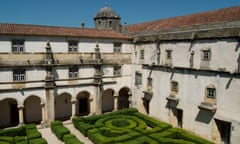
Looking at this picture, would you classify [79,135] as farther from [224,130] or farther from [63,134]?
[224,130]

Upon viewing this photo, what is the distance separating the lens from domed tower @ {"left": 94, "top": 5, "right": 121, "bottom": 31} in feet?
124

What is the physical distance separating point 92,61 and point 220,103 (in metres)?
14.4

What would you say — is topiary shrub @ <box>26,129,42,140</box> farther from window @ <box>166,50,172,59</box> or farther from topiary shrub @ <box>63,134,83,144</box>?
window @ <box>166,50,172,59</box>

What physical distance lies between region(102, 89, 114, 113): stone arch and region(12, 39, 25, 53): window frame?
12.1 metres

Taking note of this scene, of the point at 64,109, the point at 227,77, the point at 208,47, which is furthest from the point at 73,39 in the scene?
the point at 227,77

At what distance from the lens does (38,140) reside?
665 inches

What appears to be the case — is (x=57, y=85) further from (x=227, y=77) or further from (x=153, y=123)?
(x=227, y=77)

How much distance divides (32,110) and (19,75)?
520cm

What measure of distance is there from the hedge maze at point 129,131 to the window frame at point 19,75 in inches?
274

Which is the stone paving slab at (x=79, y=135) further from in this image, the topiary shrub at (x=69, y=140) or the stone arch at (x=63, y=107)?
the stone arch at (x=63, y=107)

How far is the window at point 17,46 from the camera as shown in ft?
68.1

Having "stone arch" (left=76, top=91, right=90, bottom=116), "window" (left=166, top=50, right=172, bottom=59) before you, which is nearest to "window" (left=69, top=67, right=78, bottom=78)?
"stone arch" (left=76, top=91, right=90, bottom=116)

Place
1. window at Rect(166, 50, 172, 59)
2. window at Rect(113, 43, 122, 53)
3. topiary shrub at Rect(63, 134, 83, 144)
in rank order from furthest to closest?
window at Rect(113, 43, 122, 53) → window at Rect(166, 50, 172, 59) → topiary shrub at Rect(63, 134, 83, 144)

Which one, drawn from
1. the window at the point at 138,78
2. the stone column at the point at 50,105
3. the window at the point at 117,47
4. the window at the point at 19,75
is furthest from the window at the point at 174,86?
the window at the point at 19,75
